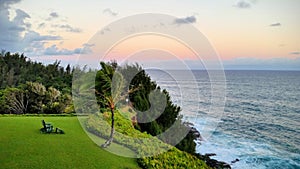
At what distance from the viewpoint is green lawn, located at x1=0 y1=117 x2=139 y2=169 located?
22.4ft

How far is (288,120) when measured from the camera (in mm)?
27984

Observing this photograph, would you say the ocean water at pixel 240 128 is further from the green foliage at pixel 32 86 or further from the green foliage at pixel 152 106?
the green foliage at pixel 32 86

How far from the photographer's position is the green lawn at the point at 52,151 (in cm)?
684

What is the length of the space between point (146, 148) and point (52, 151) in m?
2.74

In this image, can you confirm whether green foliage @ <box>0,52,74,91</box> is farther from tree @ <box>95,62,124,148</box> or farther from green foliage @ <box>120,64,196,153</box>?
tree @ <box>95,62,124,148</box>

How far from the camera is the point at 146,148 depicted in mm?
8570

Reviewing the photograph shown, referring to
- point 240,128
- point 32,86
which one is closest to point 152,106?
point 32,86

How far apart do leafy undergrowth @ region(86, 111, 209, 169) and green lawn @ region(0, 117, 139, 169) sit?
36 centimetres

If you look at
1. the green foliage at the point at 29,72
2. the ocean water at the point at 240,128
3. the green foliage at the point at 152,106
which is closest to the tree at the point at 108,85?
the ocean water at the point at 240,128

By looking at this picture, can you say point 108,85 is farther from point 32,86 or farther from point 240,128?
point 240,128

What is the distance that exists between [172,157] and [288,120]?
76.6ft

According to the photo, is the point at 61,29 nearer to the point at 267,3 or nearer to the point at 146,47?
the point at 146,47

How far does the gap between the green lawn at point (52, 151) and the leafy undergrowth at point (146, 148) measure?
14.3 inches

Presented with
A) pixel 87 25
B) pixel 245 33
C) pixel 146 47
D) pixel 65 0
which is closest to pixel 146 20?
pixel 146 47
